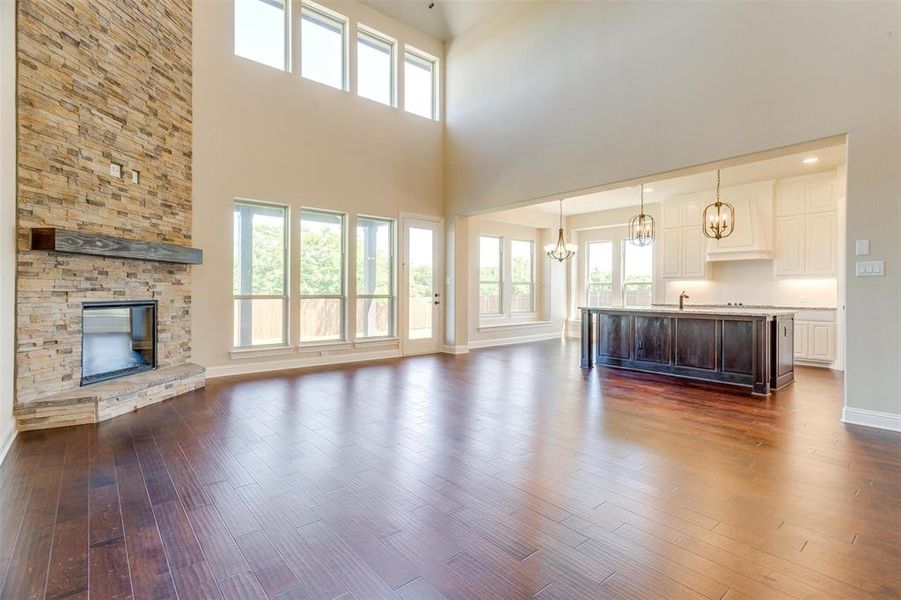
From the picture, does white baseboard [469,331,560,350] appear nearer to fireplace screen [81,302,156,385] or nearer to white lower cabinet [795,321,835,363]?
white lower cabinet [795,321,835,363]

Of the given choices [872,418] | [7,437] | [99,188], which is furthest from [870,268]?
[99,188]

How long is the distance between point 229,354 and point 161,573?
4.32m

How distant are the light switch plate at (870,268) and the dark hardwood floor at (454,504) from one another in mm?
1269

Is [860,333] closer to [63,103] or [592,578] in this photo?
[592,578]

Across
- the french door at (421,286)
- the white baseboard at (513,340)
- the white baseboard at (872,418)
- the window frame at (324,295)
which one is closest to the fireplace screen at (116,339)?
the window frame at (324,295)

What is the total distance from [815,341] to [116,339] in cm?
919

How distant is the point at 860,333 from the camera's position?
3588mm

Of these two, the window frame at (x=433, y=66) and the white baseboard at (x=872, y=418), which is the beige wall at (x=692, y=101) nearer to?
the white baseboard at (x=872, y=418)

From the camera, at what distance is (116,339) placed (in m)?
4.32

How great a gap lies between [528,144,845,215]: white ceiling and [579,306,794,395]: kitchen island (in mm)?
1769

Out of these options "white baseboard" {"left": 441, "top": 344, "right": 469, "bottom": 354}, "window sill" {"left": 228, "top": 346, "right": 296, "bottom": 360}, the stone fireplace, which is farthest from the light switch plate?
the stone fireplace

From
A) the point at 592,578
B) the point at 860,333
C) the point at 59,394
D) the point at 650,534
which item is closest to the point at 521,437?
the point at 650,534

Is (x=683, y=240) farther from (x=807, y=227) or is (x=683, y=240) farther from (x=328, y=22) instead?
(x=328, y=22)

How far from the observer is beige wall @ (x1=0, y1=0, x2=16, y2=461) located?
3080 millimetres
